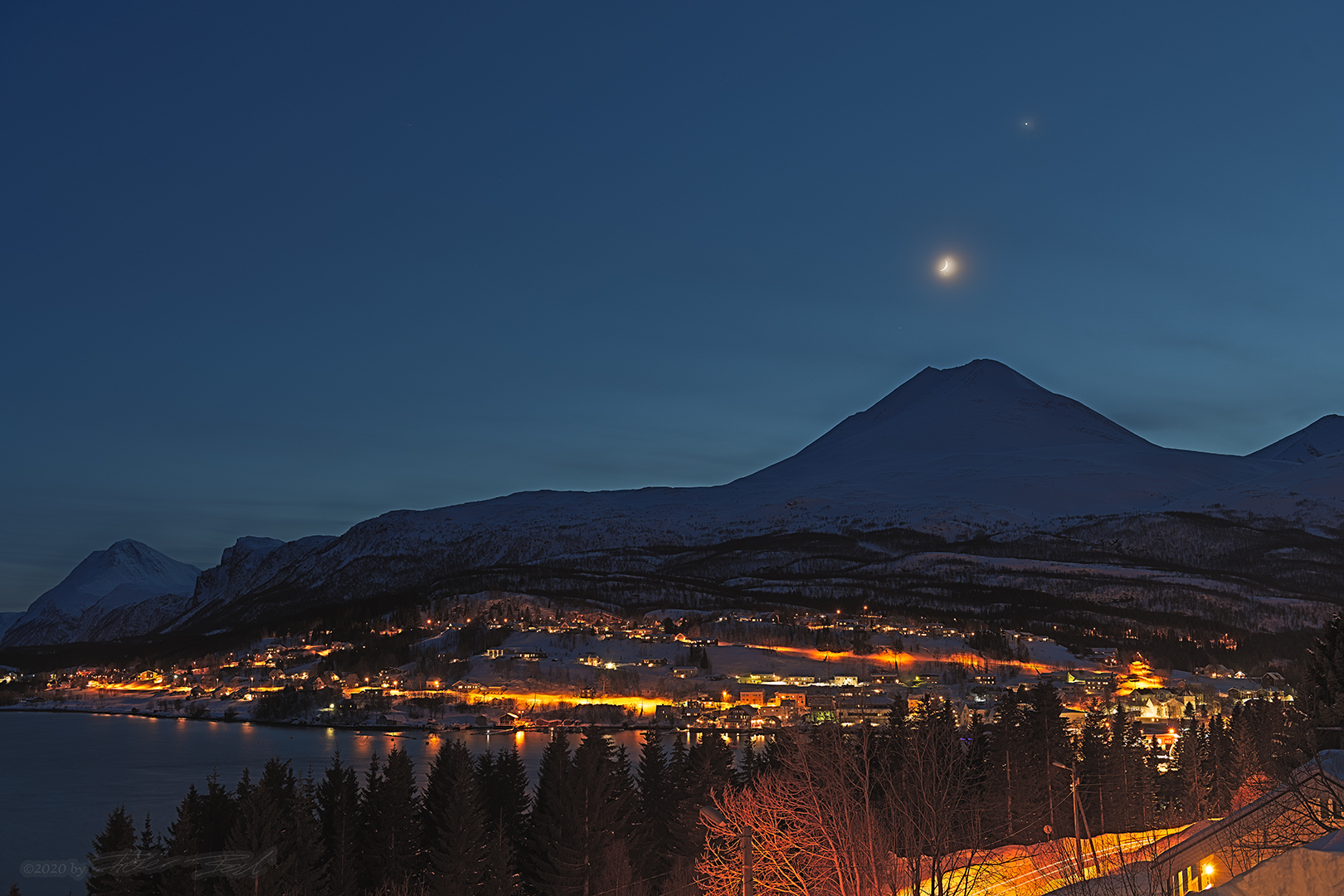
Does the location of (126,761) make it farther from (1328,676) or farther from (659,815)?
(1328,676)

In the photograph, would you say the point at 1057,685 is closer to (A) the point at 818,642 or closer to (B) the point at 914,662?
(B) the point at 914,662

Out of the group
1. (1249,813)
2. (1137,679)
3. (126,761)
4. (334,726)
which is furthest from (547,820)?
(1137,679)

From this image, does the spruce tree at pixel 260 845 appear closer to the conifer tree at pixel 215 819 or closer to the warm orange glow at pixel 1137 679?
the conifer tree at pixel 215 819

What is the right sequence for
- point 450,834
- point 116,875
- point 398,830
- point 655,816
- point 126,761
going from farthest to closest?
point 126,761 → point 655,816 → point 398,830 → point 450,834 → point 116,875

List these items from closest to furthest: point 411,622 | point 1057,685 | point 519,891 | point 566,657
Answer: point 519,891
point 1057,685
point 566,657
point 411,622

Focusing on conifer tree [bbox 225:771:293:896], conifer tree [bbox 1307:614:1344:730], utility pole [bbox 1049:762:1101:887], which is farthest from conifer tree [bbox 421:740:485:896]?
conifer tree [bbox 1307:614:1344:730]

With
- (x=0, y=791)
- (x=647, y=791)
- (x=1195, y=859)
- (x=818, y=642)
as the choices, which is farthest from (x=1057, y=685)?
(x=1195, y=859)

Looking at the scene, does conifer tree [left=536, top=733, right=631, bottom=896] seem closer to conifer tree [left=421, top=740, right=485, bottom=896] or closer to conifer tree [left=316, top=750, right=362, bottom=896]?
conifer tree [left=421, top=740, right=485, bottom=896]
